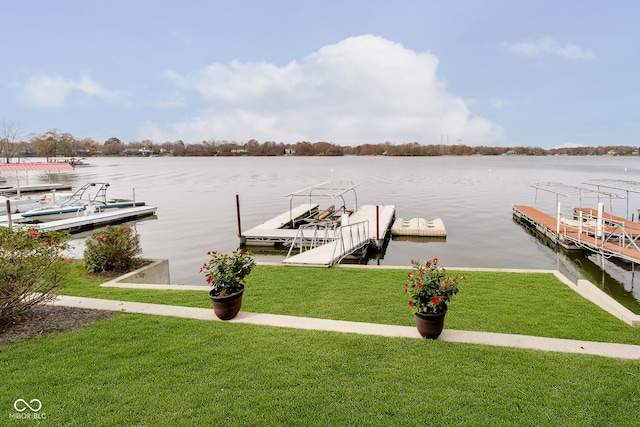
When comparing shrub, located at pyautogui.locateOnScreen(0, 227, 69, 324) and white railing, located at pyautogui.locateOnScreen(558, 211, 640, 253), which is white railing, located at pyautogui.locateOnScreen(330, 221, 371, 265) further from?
white railing, located at pyautogui.locateOnScreen(558, 211, 640, 253)

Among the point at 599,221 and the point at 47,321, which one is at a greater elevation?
the point at 599,221

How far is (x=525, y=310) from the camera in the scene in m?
6.59

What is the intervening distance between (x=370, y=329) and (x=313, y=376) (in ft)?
5.09

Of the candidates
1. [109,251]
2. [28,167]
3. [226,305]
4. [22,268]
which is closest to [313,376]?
[226,305]

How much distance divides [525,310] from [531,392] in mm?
2956

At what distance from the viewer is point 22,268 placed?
5.56m

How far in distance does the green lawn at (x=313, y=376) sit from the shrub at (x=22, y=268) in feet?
2.67

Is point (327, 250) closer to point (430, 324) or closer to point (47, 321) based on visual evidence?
point (430, 324)

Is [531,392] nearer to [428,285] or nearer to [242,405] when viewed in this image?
[428,285]

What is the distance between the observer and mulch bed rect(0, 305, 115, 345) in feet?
17.8

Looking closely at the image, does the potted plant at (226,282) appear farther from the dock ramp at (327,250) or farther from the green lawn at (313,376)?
the dock ramp at (327,250)

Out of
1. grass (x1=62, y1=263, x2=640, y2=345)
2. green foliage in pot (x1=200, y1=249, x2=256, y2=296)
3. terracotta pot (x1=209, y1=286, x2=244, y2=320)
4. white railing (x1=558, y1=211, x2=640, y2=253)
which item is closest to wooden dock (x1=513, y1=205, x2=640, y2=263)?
white railing (x1=558, y1=211, x2=640, y2=253)

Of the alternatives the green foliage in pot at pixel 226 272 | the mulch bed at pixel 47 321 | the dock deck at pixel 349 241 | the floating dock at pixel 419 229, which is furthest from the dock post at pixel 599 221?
the mulch bed at pixel 47 321

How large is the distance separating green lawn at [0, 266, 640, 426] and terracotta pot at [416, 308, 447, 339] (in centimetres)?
16
